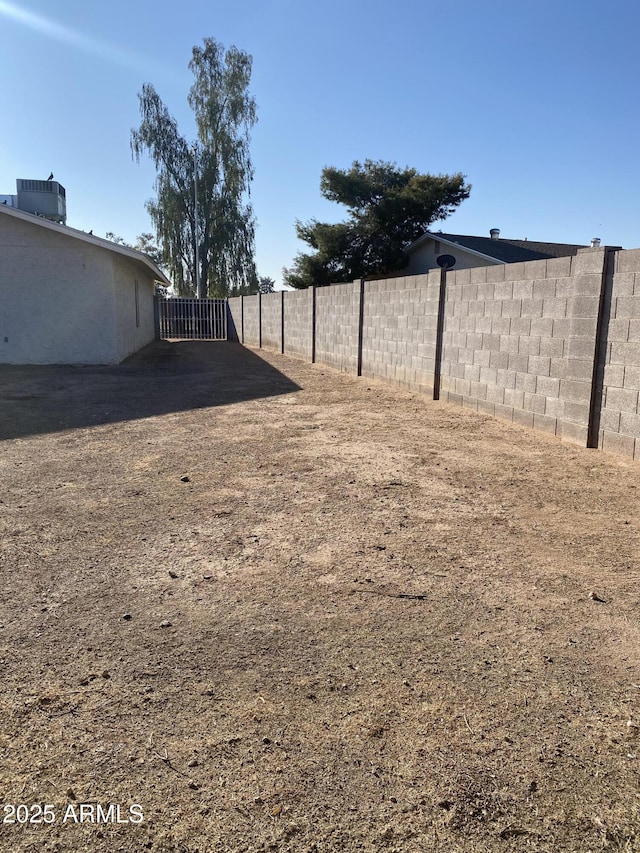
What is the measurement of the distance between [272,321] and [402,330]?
10.5 metres

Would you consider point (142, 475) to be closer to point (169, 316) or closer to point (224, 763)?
point (224, 763)

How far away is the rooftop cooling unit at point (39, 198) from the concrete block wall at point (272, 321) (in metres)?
7.07

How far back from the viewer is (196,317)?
27.7 metres

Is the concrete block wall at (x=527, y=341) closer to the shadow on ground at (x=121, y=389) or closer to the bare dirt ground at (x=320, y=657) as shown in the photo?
the bare dirt ground at (x=320, y=657)

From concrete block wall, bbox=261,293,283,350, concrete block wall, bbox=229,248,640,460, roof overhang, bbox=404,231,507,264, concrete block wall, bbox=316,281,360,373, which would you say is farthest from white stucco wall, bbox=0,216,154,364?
roof overhang, bbox=404,231,507,264

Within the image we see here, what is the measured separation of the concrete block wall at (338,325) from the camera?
13047 millimetres

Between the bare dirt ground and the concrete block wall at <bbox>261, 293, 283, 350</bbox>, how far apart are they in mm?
14597

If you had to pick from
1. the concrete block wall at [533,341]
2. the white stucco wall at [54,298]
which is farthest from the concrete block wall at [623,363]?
the white stucco wall at [54,298]

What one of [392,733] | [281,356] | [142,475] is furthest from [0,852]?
[281,356]

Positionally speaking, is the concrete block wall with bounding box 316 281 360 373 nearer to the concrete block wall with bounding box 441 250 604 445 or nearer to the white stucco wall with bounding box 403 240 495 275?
the concrete block wall with bounding box 441 250 604 445

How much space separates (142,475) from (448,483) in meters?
2.72

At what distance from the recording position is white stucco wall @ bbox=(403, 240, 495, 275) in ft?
75.4

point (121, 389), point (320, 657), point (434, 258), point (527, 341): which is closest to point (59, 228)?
point (121, 389)

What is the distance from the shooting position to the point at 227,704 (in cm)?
Answer: 222
